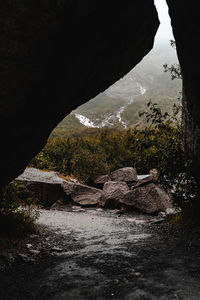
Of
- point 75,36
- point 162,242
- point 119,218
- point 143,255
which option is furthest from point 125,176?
point 75,36

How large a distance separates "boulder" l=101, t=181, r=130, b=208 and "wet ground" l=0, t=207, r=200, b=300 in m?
7.10

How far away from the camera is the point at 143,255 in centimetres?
601

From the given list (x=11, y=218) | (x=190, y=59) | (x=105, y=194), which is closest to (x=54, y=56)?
(x=190, y=59)

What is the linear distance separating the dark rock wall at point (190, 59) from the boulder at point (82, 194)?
9.82m

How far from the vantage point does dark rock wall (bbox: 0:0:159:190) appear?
4.27 meters

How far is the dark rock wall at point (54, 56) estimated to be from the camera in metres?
4.27

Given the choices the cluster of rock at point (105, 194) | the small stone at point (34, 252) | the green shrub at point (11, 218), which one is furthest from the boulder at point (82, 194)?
the small stone at point (34, 252)

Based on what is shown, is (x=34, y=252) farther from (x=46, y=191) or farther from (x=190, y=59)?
Result: (x=46, y=191)

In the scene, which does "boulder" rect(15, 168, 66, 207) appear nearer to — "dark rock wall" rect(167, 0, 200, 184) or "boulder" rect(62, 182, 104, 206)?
"boulder" rect(62, 182, 104, 206)

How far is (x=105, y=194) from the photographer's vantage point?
55.1 feet

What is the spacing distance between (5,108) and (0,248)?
3911 millimetres

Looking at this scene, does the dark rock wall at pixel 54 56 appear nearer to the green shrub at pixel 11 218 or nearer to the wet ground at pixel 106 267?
the green shrub at pixel 11 218

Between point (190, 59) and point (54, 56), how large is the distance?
3761 mm

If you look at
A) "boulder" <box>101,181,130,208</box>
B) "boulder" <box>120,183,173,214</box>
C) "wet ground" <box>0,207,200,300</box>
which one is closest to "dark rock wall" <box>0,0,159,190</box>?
"wet ground" <box>0,207,200,300</box>
